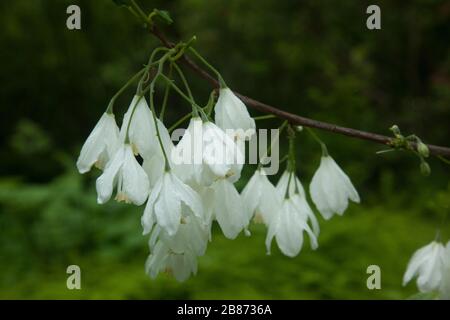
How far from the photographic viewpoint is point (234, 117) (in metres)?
1.12

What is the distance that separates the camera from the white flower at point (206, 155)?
103cm

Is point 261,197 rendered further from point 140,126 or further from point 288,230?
point 140,126

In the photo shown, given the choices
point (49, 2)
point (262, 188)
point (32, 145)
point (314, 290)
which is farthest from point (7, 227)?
point (262, 188)

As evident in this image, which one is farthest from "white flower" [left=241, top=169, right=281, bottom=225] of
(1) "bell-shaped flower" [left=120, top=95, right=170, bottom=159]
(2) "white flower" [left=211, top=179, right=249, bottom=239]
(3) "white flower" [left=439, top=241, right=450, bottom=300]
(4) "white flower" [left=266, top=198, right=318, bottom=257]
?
(3) "white flower" [left=439, top=241, right=450, bottom=300]

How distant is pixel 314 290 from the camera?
291 centimetres

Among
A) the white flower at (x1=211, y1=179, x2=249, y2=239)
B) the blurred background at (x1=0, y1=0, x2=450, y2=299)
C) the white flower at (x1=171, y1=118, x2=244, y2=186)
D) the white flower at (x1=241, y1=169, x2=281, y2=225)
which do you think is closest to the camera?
the white flower at (x1=171, y1=118, x2=244, y2=186)

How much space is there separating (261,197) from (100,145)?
32 centimetres

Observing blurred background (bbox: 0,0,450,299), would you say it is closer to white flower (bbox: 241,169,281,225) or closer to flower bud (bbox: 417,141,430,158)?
white flower (bbox: 241,169,281,225)

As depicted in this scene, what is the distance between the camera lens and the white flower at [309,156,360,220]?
4.39ft

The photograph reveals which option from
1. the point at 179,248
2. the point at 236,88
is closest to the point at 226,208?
the point at 179,248

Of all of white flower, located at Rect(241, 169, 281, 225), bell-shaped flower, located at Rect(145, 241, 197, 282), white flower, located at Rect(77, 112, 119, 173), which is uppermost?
white flower, located at Rect(77, 112, 119, 173)

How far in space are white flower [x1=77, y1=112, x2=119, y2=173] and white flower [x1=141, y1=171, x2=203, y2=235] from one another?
0.46 feet

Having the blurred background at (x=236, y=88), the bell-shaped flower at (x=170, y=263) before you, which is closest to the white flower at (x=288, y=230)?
the bell-shaped flower at (x=170, y=263)
